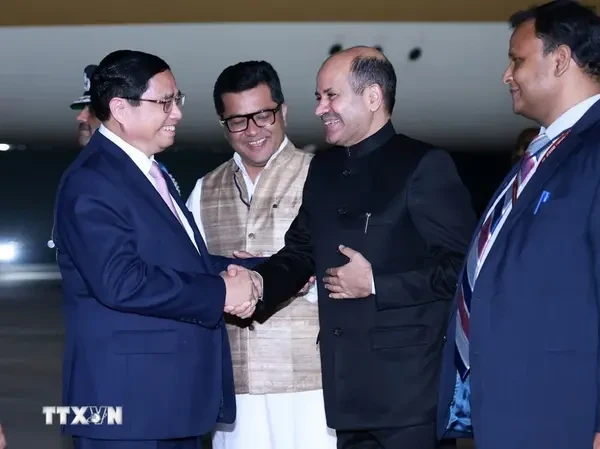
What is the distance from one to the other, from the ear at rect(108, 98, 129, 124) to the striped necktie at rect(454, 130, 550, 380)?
0.80 meters

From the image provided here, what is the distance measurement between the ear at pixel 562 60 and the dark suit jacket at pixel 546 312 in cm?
11

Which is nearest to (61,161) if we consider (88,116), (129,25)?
(129,25)

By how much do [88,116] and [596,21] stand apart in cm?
170

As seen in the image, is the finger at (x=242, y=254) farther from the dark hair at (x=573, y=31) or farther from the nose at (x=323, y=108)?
the dark hair at (x=573, y=31)

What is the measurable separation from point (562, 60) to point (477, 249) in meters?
0.42

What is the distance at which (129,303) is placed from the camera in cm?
217

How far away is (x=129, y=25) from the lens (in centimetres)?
732

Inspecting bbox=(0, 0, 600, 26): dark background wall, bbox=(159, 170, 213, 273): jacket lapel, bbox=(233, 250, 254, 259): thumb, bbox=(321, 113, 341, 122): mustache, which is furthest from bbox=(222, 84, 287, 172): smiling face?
bbox=(0, 0, 600, 26): dark background wall

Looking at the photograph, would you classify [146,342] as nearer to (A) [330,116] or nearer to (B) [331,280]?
(B) [331,280]

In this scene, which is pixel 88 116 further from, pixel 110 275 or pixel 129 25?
pixel 129 25

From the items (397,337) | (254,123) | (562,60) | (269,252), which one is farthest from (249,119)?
(562,60)

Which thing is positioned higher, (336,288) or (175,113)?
(175,113)

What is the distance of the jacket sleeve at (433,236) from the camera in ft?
8.02

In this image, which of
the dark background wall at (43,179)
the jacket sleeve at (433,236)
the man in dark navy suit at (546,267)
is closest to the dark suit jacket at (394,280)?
the jacket sleeve at (433,236)
